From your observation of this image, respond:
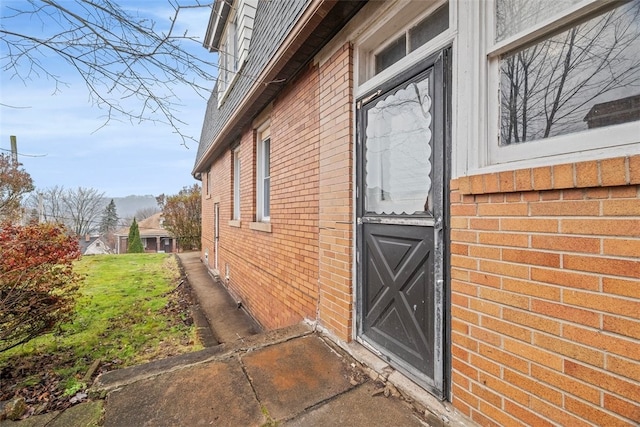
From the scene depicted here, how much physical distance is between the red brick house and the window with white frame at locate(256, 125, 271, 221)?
6.70ft

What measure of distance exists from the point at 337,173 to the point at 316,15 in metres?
1.48

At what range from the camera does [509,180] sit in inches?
56.2

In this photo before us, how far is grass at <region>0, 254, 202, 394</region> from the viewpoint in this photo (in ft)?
13.5

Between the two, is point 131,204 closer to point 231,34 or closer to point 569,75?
point 231,34

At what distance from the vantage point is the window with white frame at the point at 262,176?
17.5 feet

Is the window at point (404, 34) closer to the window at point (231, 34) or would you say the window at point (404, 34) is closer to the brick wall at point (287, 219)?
the brick wall at point (287, 219)

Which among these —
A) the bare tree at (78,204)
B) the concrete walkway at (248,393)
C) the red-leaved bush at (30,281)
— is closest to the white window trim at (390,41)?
the concrete walkway at (248,393)

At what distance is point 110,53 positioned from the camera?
2078 mm

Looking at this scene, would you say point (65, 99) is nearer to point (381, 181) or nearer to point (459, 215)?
point (381, 181)

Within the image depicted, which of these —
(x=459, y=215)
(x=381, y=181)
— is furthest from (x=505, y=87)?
(x=381, y=181)

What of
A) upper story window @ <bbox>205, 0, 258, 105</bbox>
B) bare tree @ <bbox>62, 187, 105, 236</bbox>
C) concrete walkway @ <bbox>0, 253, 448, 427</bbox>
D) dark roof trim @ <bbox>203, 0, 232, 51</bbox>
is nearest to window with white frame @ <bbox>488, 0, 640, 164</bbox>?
concrete walkway @ <bbox>0, 253, 448, 427</bbox>

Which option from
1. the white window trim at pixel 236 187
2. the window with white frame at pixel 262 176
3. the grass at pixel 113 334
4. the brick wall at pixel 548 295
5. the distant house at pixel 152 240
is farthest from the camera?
the distant house at pixel 152 240

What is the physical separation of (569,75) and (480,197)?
2.31ft

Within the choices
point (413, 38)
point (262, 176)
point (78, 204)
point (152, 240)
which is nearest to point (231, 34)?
point (262, 176)
